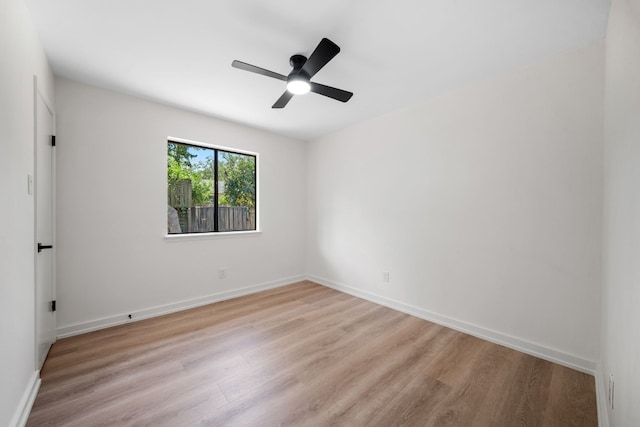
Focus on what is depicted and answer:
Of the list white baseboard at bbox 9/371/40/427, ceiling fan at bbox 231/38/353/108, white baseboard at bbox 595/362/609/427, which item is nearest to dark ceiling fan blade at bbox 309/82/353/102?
ceiling fan at bbox 231/38/353/108

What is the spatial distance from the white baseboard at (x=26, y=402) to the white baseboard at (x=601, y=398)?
3.23 meters

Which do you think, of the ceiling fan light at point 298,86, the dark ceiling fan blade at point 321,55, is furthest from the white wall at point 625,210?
the ceiling fan light at point 298,86

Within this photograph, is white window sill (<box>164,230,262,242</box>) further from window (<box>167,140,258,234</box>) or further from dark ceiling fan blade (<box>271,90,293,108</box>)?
dark ceiling fan blade (<box>271,90,293,108</box>)

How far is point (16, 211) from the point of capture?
1475mm

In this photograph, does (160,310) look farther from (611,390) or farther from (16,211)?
(611,390)

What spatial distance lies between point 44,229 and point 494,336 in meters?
4.01

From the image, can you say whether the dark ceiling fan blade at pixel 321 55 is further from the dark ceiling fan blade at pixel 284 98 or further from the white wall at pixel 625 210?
the white wall at pixel 625 210

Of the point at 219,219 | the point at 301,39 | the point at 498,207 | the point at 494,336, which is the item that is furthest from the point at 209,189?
the point at 494,336

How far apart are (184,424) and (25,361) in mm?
1095

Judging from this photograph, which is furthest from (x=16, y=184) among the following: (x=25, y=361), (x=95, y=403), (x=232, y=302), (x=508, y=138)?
(x=508, y=138)

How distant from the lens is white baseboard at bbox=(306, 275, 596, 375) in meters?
2.03

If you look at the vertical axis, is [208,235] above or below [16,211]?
below

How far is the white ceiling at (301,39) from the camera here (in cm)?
164

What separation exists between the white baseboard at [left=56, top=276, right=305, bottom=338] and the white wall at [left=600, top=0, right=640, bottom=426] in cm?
355
